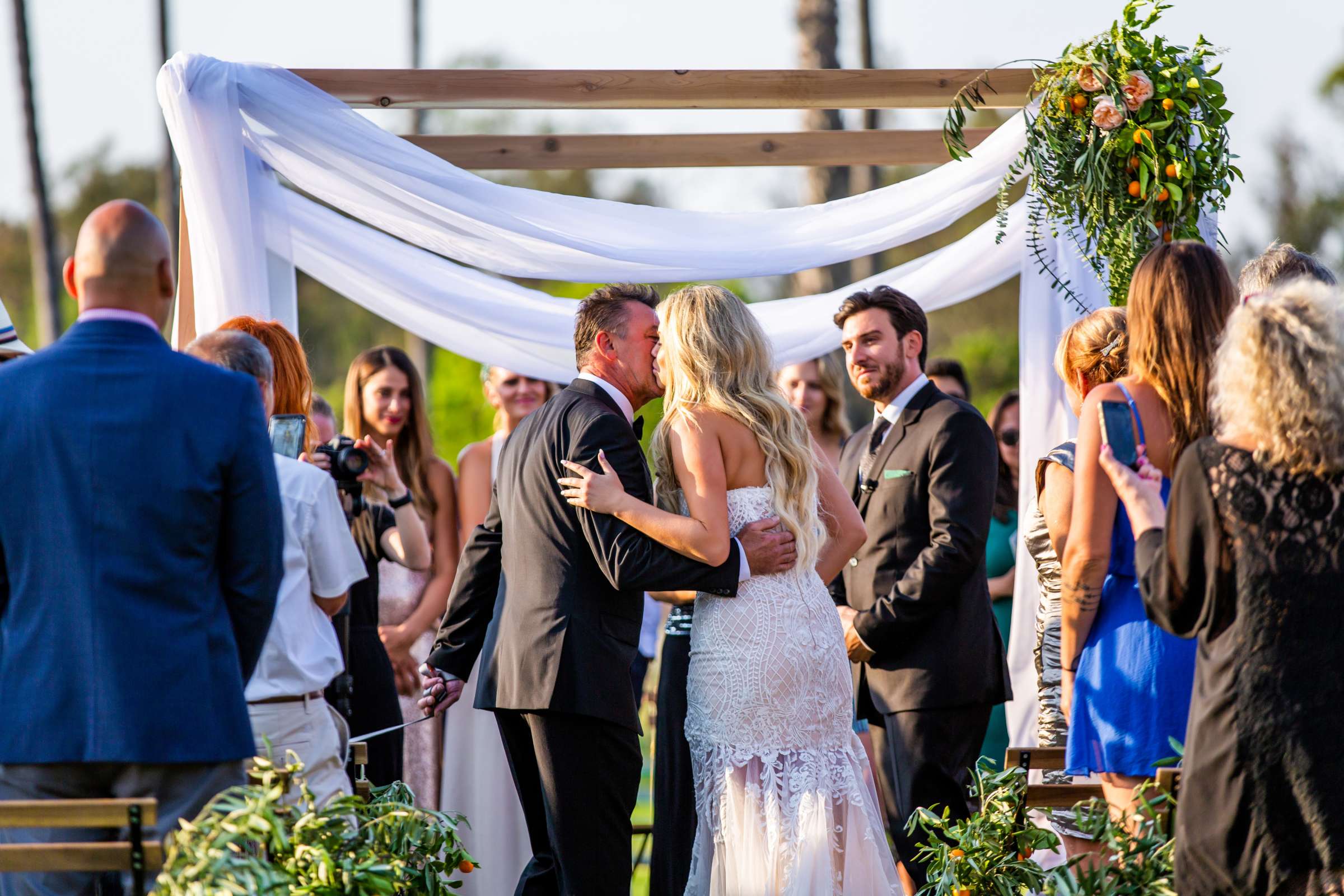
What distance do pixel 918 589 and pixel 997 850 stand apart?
1029 millimetres

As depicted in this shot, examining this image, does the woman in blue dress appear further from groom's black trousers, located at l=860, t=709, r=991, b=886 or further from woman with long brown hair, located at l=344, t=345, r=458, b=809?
woman with long brown hair, located at l=344, t=345, r=458, b=809

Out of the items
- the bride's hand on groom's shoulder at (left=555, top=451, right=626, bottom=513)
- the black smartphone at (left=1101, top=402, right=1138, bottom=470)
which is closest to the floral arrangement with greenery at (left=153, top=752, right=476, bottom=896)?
the bride's hand on groom's shoulder at (left=555, top=451, right=626, bottom=513)

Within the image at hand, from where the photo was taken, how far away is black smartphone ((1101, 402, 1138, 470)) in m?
3.14

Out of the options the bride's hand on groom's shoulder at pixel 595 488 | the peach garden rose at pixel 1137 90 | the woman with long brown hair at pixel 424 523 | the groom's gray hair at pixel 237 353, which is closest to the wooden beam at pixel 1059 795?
the bride's hand on groom's shoulder at pixel 595 488

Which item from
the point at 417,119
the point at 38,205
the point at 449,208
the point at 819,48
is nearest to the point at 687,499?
the point at 449,208

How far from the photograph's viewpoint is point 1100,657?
342 centimetres

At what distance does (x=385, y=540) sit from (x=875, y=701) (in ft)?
6.19

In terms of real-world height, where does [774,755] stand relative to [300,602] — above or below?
below

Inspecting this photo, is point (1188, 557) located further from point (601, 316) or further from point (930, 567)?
point (601, 316)

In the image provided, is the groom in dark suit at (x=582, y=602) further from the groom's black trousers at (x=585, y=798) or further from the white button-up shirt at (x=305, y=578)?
the white button-up shirt at (x=305, y=578)

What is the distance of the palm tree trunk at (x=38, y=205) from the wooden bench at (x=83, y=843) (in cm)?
1775

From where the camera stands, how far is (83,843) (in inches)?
109

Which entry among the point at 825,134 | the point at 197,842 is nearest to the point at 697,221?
the point at 825,134

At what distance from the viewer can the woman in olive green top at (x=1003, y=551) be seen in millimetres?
6250
